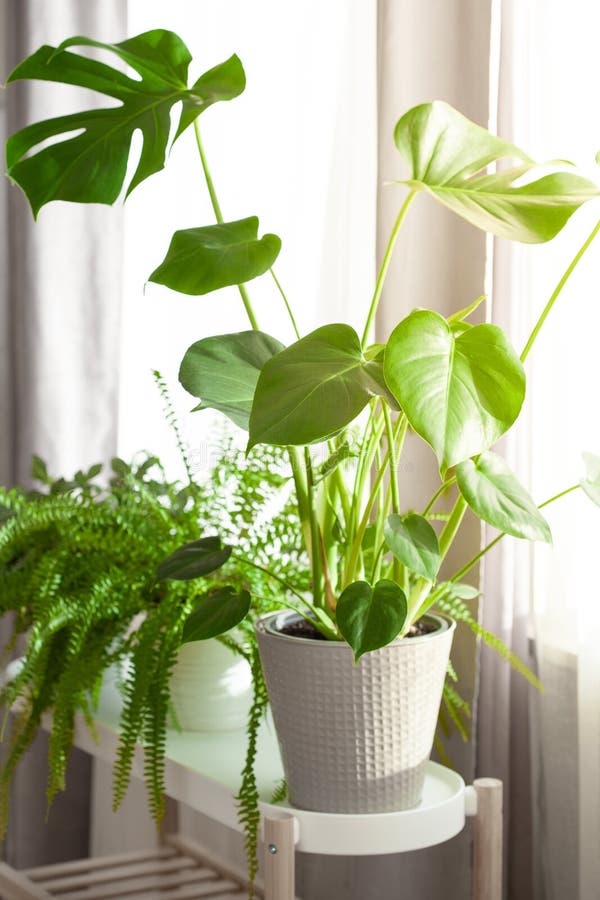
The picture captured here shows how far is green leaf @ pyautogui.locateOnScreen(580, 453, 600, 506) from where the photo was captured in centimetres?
90

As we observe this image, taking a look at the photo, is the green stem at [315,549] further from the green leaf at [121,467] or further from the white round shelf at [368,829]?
the green leaf at [121,467]

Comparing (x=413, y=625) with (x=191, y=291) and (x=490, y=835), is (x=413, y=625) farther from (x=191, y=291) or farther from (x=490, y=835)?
(x=191, y=291)

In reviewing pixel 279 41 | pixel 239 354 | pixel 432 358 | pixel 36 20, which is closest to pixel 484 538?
pixel 239 354

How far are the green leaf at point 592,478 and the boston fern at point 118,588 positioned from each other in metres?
0.37

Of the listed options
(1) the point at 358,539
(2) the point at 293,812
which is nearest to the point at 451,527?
Result: (1) the point at 358,539

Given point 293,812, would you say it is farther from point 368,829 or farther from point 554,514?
point 554,514

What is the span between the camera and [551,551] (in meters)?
1.21

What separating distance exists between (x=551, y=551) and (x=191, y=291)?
58 centimetres

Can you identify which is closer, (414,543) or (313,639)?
(414,543)

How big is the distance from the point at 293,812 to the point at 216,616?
20 cm

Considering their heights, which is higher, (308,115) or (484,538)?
(308,115)

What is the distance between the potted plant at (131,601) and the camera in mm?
1145

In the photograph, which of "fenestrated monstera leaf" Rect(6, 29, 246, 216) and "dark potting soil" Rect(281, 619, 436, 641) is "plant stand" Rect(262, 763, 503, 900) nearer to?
"dark potting soil" Rect(281, 619, 436, 641)

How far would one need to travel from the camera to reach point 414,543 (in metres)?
0.85
